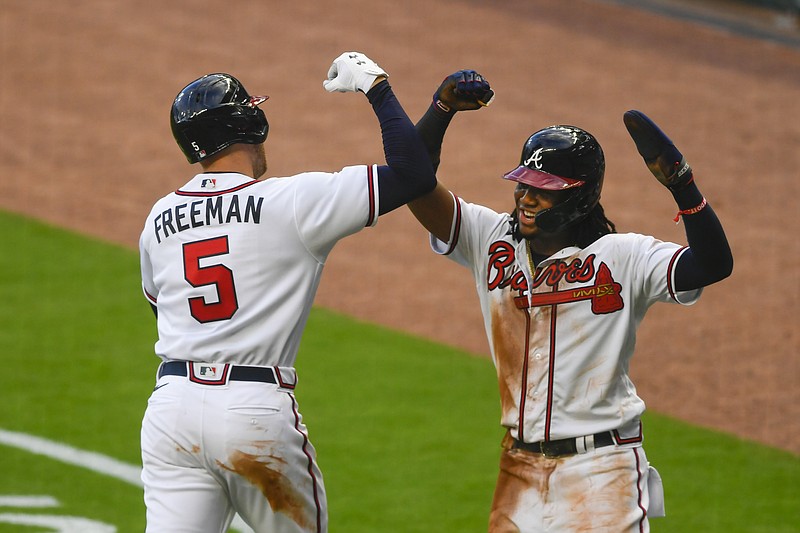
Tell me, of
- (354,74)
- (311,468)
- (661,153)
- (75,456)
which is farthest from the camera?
(75,456)

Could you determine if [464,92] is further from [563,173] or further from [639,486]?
[639,486]

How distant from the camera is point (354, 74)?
14.6ft

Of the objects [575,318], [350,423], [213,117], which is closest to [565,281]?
[575,318]

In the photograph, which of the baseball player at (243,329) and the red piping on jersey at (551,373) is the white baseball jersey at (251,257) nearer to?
the baseball player at (243,329)

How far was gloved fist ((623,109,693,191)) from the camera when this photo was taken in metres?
4.11

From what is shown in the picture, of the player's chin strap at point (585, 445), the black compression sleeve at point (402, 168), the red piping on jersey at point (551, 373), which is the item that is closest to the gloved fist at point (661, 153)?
the red piping on jersey at point (551, 373)

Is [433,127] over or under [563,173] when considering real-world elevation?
over

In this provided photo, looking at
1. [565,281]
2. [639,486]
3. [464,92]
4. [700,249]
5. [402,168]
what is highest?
[464,92]

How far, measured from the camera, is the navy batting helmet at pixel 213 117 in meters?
4.41

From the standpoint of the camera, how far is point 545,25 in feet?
51.2

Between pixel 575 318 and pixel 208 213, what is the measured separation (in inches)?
47.6

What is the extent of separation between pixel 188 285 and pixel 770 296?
5.85 metres

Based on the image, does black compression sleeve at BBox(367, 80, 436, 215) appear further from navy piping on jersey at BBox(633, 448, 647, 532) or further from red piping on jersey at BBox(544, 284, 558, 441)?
navy piping on jersey at BBox(633, 448, 647, 532)

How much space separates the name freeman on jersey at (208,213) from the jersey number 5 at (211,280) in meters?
0.07
